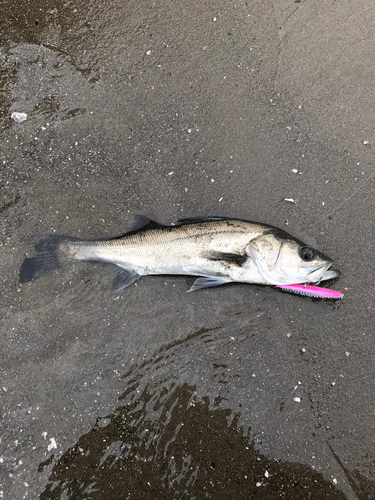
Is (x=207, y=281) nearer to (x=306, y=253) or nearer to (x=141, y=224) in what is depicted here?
(x=141, y=224)

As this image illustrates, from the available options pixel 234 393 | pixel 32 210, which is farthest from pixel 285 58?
pixel 234 393

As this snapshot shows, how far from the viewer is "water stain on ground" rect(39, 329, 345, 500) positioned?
3352 millimetres

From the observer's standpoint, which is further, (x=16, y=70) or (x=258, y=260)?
(x=16, y=70)

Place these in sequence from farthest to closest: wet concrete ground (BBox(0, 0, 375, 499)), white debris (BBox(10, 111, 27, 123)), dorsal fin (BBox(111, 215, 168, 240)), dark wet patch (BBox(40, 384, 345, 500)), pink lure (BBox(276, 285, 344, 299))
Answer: white debris (BBox(10, 111, 27, 123)), dorsal fin (BBox(111, 215, 168, 240)), pink lure (BBox(276, 285, 344, 299)), wet concrete ground (BBox(0, 0, 375, 499)), dark wet patch (BBox(40, 384, 345, 500))

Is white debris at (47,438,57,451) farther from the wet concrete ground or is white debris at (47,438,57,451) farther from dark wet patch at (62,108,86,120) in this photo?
dark wet patch at (62,108,86,120)

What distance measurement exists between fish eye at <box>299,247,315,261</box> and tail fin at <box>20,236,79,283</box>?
2.84m

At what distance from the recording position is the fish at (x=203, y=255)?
3.48 m

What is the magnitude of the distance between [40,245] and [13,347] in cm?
132

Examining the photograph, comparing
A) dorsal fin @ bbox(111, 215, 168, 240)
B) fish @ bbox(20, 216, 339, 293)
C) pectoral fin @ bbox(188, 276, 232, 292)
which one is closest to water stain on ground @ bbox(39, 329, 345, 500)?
pectoral fin @ bbox(188, 276, 232, 292)

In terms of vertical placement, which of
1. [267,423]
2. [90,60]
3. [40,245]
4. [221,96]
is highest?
[90,60]

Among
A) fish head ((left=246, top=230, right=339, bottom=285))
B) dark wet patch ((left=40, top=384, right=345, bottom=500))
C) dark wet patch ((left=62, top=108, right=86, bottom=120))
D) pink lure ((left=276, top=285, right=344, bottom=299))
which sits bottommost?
dark wet patch ((left=40, top=384, right=345, bottom=500))

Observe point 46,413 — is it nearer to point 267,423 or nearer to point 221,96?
point 267,423

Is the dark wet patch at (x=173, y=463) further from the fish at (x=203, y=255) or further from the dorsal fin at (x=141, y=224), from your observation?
the dorsal fin at (x=141, y=224)

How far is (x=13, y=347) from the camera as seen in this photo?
3613 mm
